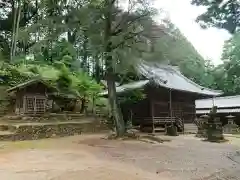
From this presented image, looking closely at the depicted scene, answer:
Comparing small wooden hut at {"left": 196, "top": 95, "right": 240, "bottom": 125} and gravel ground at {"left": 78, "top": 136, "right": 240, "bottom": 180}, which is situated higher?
small wooden hut at {"left": 196, "top": 95, "right": 240, "bottom": 125}

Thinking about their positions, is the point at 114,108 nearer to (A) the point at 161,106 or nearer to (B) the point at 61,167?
(A) the point at 161,106

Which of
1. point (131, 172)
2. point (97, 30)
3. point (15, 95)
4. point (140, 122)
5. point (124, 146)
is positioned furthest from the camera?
point (140, 122)

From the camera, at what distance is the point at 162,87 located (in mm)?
23484

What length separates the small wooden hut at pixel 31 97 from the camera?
21.0 metres

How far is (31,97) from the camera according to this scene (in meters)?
21.2

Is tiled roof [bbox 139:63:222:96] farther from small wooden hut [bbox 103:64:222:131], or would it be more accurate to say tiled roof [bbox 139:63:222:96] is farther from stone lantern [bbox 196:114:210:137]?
stone lantern [bbox 196:114:210:137]

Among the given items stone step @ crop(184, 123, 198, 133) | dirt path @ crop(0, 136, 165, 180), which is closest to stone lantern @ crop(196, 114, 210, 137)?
stone step @ crop(184, 123, 198, 133)

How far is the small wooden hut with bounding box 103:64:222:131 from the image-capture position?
A: 75.9ft

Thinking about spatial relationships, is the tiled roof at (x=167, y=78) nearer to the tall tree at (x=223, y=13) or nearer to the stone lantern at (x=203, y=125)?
the stone lantern at (x=203, y=125)

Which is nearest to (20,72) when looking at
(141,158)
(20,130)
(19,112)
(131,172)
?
(19,112)

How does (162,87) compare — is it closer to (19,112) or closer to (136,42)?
(136,42)

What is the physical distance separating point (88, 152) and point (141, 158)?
2.34 m

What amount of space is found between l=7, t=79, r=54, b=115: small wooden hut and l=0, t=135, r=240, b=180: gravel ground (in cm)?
676

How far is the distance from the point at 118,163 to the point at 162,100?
608 inches
